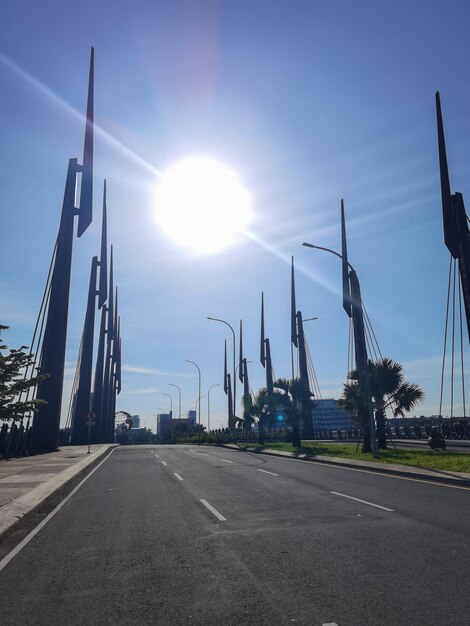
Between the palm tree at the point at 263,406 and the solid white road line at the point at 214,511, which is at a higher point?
the palm tree at the point at 263,406

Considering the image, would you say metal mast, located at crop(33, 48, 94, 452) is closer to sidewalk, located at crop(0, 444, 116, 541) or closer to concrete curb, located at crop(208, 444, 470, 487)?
sidewalk, located at crop(0, 444, 116, 541)

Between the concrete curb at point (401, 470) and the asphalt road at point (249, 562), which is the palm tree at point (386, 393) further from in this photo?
the asphalt road at point (249, 562)

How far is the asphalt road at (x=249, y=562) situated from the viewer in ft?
15.2

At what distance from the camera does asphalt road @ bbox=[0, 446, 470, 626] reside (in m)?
4.62

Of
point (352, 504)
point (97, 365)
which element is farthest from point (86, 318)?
point (352, 504)

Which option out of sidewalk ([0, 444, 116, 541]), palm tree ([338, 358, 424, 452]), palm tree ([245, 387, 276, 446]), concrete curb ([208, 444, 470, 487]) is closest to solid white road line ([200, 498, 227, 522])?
sidewalk ([0, 444, 116, 541])

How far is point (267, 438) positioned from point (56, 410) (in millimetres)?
32379

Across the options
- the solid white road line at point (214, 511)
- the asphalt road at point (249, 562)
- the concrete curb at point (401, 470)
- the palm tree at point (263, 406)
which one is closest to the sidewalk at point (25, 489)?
the asphalt road at point (249, 562)

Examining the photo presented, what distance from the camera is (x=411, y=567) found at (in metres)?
5.82

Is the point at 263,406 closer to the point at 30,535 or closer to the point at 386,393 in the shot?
the point at 386,393

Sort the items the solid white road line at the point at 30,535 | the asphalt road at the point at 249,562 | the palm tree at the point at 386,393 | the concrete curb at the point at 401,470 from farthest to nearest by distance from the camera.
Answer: the palm tree at the point at 386,393
the concrete curb at the point at 401,470
the solid white road line at the point at 30,535
the asphalt road at the point at 249,562

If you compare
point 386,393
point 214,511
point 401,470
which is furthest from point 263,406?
point 214,511

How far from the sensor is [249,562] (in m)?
6.16

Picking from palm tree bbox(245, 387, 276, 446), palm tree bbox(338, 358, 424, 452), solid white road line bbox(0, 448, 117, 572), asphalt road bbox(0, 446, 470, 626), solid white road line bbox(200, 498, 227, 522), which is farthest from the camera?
palm tree bbox(245, 387, 276, 446)
